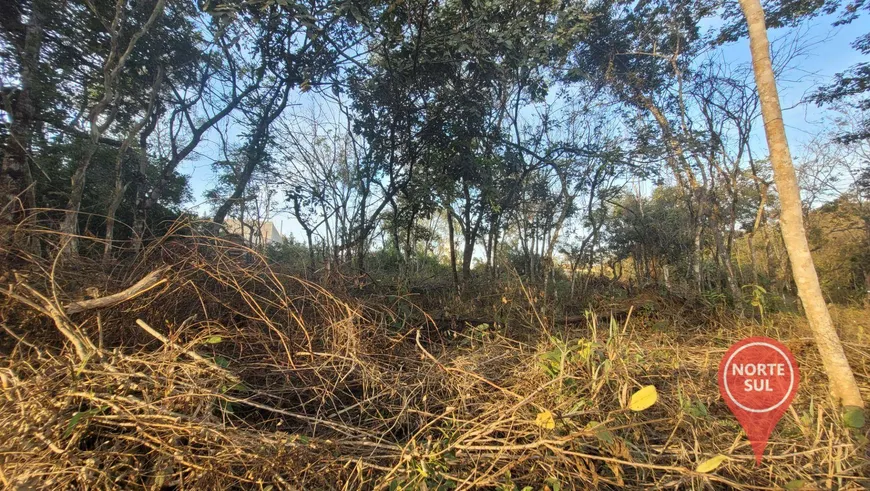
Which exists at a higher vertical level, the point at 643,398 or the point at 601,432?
the point at 643,398

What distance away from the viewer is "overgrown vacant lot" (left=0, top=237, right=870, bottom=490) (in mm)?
1621

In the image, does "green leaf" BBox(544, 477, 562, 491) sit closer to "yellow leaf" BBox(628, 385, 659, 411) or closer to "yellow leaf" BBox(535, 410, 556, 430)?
"yellow leaf" BBox(535, 410, 556, 430)

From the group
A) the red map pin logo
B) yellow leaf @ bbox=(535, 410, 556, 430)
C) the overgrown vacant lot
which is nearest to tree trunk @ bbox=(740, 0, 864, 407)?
the overgrown vacant lot

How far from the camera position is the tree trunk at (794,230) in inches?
97.1

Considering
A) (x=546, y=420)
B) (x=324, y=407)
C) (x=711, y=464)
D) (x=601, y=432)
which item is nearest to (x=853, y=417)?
(x=711, y=464)

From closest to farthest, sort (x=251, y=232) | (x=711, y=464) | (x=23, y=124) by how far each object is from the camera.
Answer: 1. (x=711, y=464)
2. (x=23, y=124)
3. (x=251, y=232)

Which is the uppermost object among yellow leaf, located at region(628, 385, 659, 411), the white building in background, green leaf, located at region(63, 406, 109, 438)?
the white building in background

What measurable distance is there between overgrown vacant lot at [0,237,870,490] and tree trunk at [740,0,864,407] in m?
0.24

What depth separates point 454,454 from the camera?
182cm

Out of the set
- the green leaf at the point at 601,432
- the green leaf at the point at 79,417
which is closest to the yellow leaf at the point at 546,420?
the green leaf at the point at 601,432

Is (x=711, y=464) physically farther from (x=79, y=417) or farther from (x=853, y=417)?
(x=79, y=417)

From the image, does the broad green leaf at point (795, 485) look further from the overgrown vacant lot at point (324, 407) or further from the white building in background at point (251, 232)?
the white building in background at point (251, 232)

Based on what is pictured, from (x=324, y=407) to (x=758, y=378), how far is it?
7.87ft

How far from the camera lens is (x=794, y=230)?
2.60 meters
